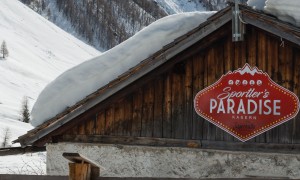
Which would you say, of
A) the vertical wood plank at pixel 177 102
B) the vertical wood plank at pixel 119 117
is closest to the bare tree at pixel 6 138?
the vertical wood plank at pixel 119 117

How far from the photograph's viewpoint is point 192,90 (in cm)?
767

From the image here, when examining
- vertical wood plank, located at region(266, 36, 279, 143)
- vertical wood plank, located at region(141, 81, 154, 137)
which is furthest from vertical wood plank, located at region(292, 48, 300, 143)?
vertical wood plank, located at region(141, 81, 154, 137)

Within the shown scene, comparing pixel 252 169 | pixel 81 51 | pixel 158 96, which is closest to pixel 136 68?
pixel 158 96

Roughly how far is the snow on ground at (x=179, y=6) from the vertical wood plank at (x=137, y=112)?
15176 centimetres

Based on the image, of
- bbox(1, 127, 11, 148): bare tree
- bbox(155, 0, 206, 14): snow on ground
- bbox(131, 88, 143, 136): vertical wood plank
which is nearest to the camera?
bbox(131, 88, 143, 136): vertical wood plank

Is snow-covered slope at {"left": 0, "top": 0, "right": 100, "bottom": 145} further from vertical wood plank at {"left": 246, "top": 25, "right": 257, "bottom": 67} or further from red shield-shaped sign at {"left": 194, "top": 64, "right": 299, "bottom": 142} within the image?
vertical wood plank at {"left": 246, "top": 25, "right": 257, "bottom": 67}

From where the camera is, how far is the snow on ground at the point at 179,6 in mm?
161000

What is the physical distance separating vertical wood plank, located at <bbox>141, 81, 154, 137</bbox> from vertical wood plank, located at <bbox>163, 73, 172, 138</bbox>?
0.21 meters

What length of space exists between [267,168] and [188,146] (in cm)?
119

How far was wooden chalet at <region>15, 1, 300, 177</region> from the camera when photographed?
726 cm

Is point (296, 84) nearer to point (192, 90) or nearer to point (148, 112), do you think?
point (192, 90)

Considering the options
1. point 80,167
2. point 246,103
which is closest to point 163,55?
point 246,103

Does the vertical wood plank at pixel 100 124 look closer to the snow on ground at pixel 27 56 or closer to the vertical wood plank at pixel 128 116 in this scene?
the vertical wood plank at pixel 128 116

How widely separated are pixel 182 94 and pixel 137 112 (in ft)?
2.48
